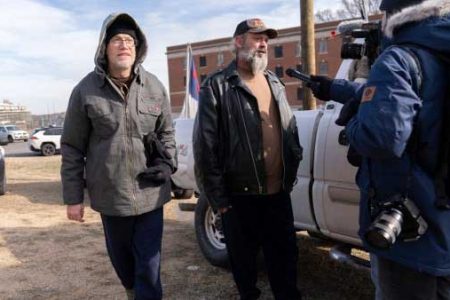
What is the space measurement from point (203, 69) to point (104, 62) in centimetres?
6098

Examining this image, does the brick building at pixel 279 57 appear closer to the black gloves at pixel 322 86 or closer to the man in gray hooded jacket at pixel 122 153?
the man in gray hooded jacket at pixel 122 153

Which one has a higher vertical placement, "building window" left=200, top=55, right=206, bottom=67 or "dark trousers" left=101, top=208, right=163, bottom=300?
"building window" left=200, top=55, right=206, bottom=67

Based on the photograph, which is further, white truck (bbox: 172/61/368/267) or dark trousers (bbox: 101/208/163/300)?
white truck (bbox: 172/61/368/267)

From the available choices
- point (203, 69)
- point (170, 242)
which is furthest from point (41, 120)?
point (170, 242)

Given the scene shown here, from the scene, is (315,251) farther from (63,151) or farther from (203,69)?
(203,69)

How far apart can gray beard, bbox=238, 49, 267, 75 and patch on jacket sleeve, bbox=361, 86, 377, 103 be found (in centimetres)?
146

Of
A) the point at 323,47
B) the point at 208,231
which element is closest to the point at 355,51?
the point at 208,231

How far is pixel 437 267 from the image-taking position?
1.85 metres

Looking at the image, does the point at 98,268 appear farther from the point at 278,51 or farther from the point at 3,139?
the point at 278,51

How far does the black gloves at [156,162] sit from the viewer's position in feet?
9.82

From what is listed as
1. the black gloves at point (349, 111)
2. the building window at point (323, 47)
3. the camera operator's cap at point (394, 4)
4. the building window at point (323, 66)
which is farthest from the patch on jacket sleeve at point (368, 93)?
the building window at point (323, 47)

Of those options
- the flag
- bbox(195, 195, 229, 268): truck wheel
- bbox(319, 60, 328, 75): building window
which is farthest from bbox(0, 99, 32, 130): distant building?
bbox(195, 195, 229, 268): truck wheel

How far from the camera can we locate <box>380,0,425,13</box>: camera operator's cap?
1846 millimetres

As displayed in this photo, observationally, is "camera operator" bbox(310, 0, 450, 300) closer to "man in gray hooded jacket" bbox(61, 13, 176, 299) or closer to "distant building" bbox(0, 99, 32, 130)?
"man in gray hooded jacket" bbox(61, 13, 176, 299)
